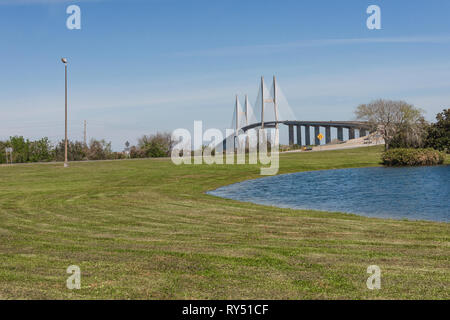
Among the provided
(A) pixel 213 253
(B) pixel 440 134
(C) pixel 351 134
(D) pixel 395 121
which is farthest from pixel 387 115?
(A) pixel 213 253

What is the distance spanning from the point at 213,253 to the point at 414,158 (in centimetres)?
4319

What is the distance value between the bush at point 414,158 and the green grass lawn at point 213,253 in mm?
35111

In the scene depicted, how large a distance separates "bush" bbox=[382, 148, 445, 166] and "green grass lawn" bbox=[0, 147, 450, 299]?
35111 millimetres

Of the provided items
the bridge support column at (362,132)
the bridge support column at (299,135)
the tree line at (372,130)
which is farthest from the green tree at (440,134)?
the bridge support column at (362,132)

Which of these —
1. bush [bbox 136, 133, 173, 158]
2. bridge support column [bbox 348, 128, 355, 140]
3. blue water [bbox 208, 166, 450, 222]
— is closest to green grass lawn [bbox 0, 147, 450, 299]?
blue water [bbox 208, 166, 450, 222]

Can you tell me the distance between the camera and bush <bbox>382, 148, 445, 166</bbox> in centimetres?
4700

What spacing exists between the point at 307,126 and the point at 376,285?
10131 cm

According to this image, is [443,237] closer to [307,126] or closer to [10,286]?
[10,286]

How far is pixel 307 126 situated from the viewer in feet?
348

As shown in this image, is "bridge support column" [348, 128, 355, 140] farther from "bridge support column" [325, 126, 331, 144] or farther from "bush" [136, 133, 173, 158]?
"bush" [136, 133, 173, 158]

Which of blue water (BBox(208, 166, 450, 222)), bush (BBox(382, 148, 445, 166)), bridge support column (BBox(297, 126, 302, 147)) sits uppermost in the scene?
bridge support column (BBox(297, 126, 302, 147))

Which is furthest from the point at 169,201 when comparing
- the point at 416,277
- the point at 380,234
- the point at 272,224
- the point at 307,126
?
the point at 307,126

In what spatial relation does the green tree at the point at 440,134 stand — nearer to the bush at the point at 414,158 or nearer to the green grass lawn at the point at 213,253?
the bush at the point at 414,158
